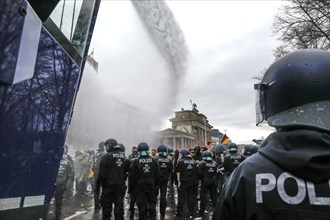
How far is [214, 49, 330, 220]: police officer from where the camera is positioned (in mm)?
1287

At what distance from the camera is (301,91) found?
155cm

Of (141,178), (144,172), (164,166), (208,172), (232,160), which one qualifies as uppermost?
(232,160)

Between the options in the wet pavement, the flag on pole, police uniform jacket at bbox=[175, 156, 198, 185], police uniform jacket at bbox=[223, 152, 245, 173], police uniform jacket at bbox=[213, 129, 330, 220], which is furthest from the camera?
the flag on pole

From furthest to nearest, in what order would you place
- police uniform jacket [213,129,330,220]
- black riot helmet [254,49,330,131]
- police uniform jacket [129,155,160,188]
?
police uniform jacket [129,155,160,188], black riot helmet [254,49,330,131], police uniform jacket [213,129,330,220]

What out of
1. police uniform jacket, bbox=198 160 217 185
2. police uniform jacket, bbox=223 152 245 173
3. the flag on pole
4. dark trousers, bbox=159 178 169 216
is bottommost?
dark trousers, bbox=159 178 169 216

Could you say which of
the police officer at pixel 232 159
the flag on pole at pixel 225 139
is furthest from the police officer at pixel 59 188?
the flag on pole at pixel 225 139

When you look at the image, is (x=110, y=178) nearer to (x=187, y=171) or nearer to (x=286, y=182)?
(x=187, y=171)

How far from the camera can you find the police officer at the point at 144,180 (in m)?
7.80

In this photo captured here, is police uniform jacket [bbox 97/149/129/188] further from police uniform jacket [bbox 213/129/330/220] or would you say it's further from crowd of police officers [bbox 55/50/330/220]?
police uniform jacket [bbox 213/129/330/220]

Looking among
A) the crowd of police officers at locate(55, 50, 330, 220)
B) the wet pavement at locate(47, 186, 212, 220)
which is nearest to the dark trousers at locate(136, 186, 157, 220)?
the wet pavement at locate(47, 186, 212, 220)

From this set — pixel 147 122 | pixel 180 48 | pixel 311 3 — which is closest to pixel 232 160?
pixel 311 3

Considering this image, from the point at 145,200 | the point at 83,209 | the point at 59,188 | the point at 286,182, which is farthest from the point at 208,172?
the point at 286,182

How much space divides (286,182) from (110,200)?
22.6 feet

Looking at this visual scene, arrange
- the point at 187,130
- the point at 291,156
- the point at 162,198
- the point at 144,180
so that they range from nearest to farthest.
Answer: the point at 291,156
the point at 144,180
the point at 162,198
the point at 187,130
